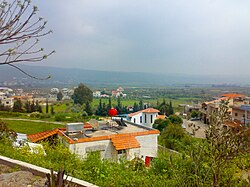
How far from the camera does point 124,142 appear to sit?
8.12 meters

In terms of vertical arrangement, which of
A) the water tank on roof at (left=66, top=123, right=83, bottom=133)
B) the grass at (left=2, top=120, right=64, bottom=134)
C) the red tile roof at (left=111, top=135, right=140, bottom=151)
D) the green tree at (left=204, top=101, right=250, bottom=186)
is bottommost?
the grass at (left=2, top=120, right=64, bottom=134)

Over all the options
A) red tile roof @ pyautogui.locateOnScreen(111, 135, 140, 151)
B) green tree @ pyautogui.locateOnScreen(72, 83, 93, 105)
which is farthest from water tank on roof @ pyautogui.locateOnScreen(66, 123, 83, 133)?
green tree @ pyautogui.locateOnScreen(72, 83, 93, 105)

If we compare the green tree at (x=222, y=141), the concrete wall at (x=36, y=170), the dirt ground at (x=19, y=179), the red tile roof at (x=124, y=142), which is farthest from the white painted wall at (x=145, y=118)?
Answer: the green tree at (x=222, y=141)

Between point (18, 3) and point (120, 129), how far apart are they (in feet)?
26.4

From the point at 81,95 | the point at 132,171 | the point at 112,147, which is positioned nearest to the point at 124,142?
the point at 112,147

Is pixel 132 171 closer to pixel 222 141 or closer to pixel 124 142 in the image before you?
pixel 222 141

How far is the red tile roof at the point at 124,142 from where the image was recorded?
7918 mm

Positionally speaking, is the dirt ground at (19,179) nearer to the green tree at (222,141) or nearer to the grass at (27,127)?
the green tree at (222,141)

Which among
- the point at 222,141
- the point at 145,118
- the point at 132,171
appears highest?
the point at 222,141

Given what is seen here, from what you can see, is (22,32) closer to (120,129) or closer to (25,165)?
(25,165)

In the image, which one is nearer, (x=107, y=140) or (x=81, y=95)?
(x=107, y=140)

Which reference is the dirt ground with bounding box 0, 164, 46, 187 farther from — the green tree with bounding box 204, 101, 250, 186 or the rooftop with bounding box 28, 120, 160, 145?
the rooftop with bounding box 28, 120, 160, 145

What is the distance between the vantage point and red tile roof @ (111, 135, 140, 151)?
26.0 feet

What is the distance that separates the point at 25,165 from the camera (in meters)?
3.35
